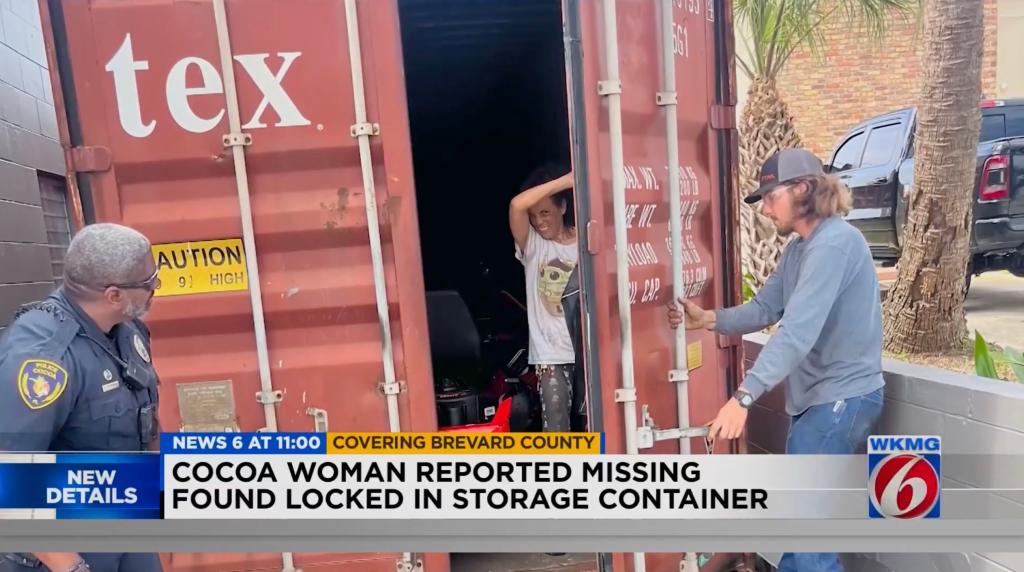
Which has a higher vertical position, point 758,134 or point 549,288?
point 758,134

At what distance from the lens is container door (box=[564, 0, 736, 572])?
2.14m

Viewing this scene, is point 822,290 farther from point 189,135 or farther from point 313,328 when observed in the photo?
point 189,135

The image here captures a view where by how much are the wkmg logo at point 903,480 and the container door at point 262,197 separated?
1376 mm

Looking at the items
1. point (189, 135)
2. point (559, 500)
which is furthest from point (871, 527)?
point (189, 135)

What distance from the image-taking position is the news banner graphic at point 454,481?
68.8 inches

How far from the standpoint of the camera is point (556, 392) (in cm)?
283

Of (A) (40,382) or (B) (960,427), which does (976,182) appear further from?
(A) (40,382)

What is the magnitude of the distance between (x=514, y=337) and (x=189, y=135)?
2391 millimetres

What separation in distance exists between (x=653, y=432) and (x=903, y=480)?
78 cm

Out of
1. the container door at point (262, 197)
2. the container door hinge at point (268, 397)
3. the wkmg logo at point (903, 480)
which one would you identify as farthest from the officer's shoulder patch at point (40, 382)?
the wkmg logo at point (903, 480)

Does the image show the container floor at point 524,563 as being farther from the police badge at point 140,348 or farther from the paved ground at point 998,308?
the paved ground at point 998,308

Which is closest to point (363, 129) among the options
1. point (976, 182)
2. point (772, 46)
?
point (976, 182)

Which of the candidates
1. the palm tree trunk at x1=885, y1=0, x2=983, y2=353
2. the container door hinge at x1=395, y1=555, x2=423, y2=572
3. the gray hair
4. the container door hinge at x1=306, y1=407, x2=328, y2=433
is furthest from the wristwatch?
the palm tree trunk at x1=885, y1=0, x2=983, y2=353

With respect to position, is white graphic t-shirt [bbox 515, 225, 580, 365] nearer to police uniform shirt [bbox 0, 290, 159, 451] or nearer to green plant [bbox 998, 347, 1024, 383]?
police uniform shirt [bbox 0, 290, 159, 451]
